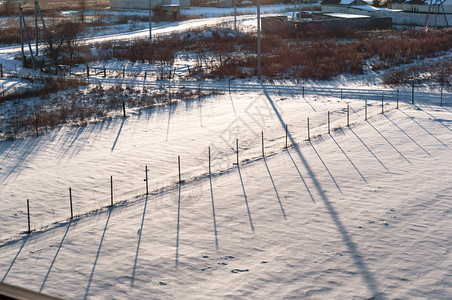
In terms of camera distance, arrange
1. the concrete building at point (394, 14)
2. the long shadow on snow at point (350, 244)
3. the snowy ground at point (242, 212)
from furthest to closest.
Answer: the concrete building at point (394, 14) < the snowy ground at point (242, 212) < the long shadow on snow at point (350, 244)

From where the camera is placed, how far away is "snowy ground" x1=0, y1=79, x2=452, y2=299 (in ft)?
32.0

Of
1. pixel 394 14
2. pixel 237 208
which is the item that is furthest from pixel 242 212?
pixel 394 14

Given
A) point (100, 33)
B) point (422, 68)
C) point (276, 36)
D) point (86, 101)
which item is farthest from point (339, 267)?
point (100, 33)

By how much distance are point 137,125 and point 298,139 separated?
7.08m

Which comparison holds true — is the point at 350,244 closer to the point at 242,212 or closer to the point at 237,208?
the point at 242,212

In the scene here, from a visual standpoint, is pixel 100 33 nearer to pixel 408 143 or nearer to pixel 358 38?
pixel 358 38

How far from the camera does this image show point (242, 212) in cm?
1310

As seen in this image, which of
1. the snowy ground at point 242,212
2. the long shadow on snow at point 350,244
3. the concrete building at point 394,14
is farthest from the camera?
the concrete building at point 394,14

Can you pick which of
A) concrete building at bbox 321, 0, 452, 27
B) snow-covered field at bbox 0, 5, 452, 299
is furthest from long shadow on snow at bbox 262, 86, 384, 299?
concrete building at bbox 321, 0, 452, 27

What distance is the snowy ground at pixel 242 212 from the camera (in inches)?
384

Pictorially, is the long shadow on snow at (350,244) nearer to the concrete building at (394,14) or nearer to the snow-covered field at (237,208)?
the snow-covered field at (237,208)

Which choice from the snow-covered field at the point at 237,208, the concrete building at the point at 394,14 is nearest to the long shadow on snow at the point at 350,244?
the snow-covered field at the point at 237,208

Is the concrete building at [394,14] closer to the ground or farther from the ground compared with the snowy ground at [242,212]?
farther from the ground

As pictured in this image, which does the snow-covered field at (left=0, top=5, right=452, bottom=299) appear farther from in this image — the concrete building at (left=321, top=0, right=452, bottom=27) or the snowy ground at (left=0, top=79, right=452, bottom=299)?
the concrete building at (left=321, top=0, right=452, bottom=27)
